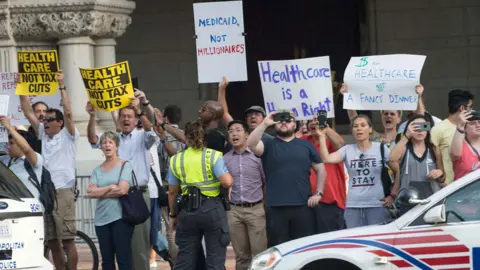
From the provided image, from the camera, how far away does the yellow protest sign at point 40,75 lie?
15977 millimetres

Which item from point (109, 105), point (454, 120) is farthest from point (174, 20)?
point (454, 120)

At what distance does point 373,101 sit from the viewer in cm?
1427

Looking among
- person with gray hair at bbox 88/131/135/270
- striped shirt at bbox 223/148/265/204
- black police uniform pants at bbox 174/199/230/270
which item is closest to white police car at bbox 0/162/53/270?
black police uniform pants at bbox 174/199/230/270

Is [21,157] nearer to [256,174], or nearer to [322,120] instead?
[256,174]

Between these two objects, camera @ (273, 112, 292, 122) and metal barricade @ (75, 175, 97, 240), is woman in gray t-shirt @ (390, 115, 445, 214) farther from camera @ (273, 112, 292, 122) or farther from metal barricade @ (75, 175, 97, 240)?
metal barricade @ (75, 175, 97, 240)

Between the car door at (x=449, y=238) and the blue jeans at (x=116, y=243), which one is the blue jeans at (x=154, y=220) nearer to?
the blue jeans at (x=116, y=243)

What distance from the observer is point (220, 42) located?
15.3 meters

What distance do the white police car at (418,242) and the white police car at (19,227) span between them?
6.94 feet

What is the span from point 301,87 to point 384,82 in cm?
82

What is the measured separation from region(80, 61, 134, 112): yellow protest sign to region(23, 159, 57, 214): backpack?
1.01 m

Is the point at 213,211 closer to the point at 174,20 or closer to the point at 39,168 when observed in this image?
the point at 39,168

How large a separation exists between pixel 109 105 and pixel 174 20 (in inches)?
271

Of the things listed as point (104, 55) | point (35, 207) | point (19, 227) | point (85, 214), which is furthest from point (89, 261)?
point (19, 227)

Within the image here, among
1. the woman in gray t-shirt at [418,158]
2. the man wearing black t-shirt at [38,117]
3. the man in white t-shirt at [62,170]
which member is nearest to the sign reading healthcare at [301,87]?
the woman in gray t-shirt at [418,158]
